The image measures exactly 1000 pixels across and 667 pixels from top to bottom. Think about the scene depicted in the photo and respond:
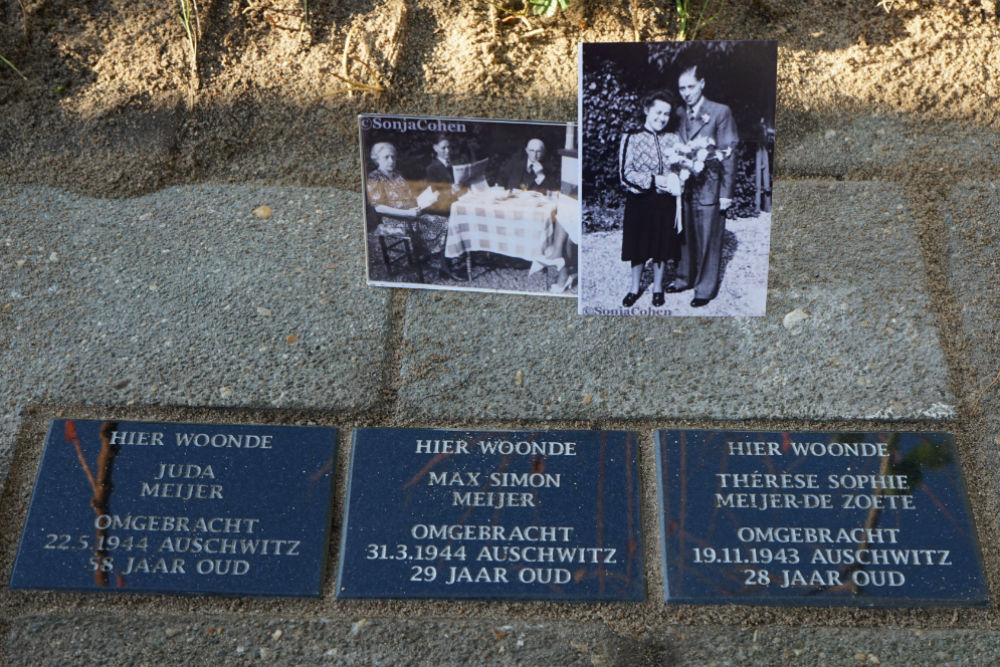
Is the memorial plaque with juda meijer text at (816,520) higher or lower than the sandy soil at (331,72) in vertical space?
lower

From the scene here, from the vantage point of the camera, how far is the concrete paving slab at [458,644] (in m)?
1.52

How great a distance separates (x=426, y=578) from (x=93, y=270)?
106 cm

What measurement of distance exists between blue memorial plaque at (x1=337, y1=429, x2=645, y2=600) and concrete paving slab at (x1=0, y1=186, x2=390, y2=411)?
20 centimetres

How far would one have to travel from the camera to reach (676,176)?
1809 millimetres

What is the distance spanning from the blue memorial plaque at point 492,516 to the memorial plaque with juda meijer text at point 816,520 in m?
0.10

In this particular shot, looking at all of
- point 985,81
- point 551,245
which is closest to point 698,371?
point 551,245

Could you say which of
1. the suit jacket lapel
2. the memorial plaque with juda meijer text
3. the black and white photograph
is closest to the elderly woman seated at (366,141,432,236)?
the black and white photograph

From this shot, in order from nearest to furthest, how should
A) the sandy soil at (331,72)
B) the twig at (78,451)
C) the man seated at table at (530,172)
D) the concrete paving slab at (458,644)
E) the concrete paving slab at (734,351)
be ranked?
the concrete paving slab at (458,644) < the twig at (78,451) < the concrete paving slab at (734,351) < the man seated at table at (530,172) < the sandy soil at (331,72)

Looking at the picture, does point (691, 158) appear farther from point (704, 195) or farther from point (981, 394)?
point (981, 394)

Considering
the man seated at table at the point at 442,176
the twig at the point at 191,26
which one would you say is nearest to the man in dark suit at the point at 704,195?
the man seated at table at the point at 442,176

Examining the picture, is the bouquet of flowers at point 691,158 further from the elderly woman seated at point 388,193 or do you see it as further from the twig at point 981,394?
the twig at point 981,394

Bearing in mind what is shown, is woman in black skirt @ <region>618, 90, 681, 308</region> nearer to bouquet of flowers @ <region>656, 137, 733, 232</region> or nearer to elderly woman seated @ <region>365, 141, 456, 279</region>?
bouquet of flowers @ <region>656, 137, 733, 232</region>

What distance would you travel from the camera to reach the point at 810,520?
1598 mm

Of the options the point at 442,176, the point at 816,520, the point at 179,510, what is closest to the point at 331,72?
the point at 442,176
